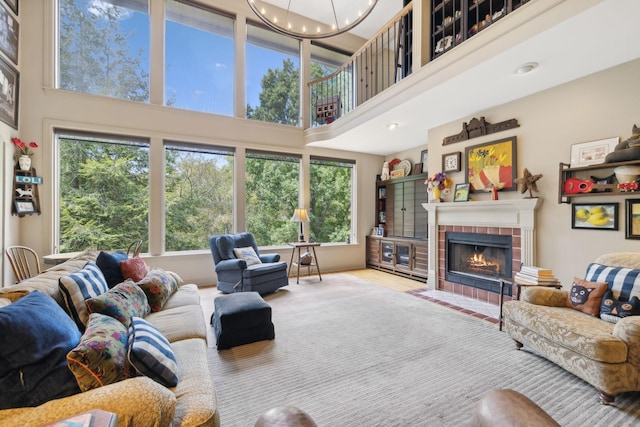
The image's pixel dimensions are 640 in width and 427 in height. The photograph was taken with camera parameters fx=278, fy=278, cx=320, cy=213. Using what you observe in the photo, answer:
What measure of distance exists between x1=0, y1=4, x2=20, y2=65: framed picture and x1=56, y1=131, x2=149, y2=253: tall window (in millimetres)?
1030

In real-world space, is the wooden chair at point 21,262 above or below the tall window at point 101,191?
below

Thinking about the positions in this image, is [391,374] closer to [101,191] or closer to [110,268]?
[110,268]

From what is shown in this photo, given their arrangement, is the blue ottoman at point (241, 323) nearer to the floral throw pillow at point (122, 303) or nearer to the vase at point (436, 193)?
the floral throw pillow at point (122, 303)

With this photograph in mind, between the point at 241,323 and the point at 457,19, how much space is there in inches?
176

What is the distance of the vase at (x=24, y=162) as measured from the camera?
141 inches

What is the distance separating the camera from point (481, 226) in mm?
4059

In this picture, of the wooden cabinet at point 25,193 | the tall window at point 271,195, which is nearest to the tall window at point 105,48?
the wooden cabinet at point 25,193

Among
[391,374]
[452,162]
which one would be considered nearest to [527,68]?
[452,162]

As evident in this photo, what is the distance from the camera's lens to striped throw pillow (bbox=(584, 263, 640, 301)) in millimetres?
2125

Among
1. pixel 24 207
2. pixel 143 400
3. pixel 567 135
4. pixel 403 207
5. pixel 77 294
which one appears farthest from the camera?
pixel 403 207

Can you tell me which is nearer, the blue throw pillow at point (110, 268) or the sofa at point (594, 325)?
the sofa at point (594, 325)

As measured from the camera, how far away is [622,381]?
178 cm

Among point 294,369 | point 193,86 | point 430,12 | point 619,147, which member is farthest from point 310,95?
point 294,369

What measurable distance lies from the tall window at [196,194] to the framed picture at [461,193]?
12.8ft
